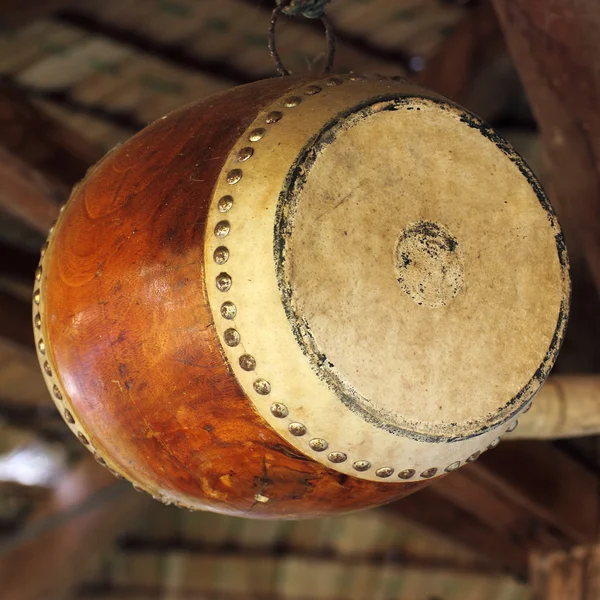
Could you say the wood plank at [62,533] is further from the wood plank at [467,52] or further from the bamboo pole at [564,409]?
the bamboo pole at [564,409]

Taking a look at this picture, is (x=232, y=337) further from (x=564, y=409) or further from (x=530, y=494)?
(x=530, y=494)

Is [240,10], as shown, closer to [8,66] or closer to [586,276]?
[8,66]

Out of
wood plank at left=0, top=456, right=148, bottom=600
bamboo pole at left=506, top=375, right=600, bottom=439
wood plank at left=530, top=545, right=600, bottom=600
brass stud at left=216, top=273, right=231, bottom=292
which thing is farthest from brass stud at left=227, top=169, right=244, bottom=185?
wood plank at left=0, top=456, right=148, bottom=600

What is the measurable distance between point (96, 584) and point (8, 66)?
10.9ft

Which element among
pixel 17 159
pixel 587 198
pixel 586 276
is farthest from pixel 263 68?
pixel 587 198

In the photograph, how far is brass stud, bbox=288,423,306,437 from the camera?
109cm

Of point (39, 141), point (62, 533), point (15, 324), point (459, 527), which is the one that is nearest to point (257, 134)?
point (39, 141)

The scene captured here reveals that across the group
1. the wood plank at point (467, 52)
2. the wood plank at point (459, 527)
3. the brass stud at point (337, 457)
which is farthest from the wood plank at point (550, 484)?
the brass stud at point (337, 457)

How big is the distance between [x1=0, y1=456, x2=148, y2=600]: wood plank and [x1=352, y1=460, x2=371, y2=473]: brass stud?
3204mm

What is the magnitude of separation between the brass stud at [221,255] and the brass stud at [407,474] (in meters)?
0.35

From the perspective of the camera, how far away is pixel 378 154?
3.67 feet

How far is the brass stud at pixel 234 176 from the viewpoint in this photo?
44.1 inches

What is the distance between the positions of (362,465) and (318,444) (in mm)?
69

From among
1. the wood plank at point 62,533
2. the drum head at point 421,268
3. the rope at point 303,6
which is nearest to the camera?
the drum head at point 421,268
